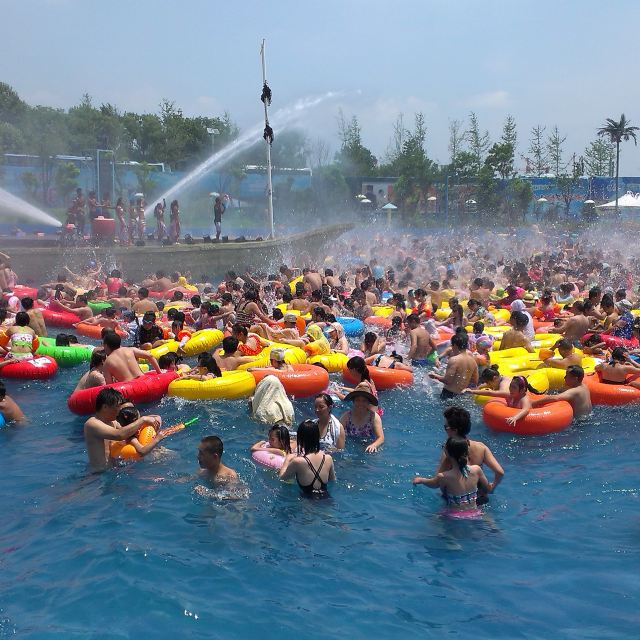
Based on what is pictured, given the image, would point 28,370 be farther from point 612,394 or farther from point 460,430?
point 612,394

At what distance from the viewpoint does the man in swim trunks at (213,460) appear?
6.90 m

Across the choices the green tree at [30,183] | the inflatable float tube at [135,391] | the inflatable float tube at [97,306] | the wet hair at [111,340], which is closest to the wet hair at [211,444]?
the inflatable float tube at [135,391]

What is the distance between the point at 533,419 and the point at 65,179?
30389mm

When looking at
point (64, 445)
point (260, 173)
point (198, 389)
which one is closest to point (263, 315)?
point (198, 389)

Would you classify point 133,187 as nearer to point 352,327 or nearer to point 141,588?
point 352,327

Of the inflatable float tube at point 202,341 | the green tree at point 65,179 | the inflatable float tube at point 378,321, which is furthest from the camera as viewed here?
the green tree at point 65,179

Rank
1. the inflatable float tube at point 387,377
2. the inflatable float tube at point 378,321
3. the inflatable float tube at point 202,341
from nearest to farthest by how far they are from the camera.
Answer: the inflatable float tube at point 387,377 → the inflatable float tube at point 202,341 → the inflatable float tube at point 378,321

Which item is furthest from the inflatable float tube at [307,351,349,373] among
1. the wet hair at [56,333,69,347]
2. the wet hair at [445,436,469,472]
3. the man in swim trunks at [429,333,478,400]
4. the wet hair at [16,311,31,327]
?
the wet hair at [445,436,469,472]

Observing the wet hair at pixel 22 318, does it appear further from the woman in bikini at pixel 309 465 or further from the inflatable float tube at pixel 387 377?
the woman in bikini at pixel 309 465

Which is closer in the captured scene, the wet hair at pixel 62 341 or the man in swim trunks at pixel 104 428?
the man in swim trunks at pixel 104 428

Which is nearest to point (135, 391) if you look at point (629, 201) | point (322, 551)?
point (322, 551)

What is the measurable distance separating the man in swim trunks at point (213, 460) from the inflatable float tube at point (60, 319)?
9484mm

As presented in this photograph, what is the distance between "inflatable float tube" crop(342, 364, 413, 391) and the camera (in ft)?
35.5

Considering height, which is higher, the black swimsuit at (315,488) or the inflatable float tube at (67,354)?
the inflatable float tube at (67,354)
